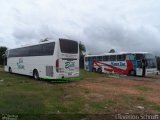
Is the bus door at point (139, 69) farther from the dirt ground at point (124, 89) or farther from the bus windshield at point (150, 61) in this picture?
the dirt ground at point (124, 89)

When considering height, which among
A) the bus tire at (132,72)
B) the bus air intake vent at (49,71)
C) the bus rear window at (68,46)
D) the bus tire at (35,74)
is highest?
the bus rear window at (68,46)

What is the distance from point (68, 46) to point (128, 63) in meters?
17.1

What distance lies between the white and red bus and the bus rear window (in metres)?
15.4

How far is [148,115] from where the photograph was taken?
9977mm

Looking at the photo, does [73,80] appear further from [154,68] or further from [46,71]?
[154,68]

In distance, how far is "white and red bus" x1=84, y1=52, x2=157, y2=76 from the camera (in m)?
35.4

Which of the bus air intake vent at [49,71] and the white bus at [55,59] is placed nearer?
the white bus at [55,59]

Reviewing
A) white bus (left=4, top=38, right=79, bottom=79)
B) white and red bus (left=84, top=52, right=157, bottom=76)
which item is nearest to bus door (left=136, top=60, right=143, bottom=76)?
white and red bus (left=84, top=52, right=157, bottom=76)

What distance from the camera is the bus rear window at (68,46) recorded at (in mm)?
21206

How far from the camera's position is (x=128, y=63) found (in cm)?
3716

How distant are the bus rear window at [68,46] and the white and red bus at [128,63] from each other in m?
15.4

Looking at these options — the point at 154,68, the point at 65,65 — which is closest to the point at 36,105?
the point at 65,65

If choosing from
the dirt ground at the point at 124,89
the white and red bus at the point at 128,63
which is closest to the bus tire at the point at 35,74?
the dirt ground at the point at 124,89

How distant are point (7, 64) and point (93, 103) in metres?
24.6
